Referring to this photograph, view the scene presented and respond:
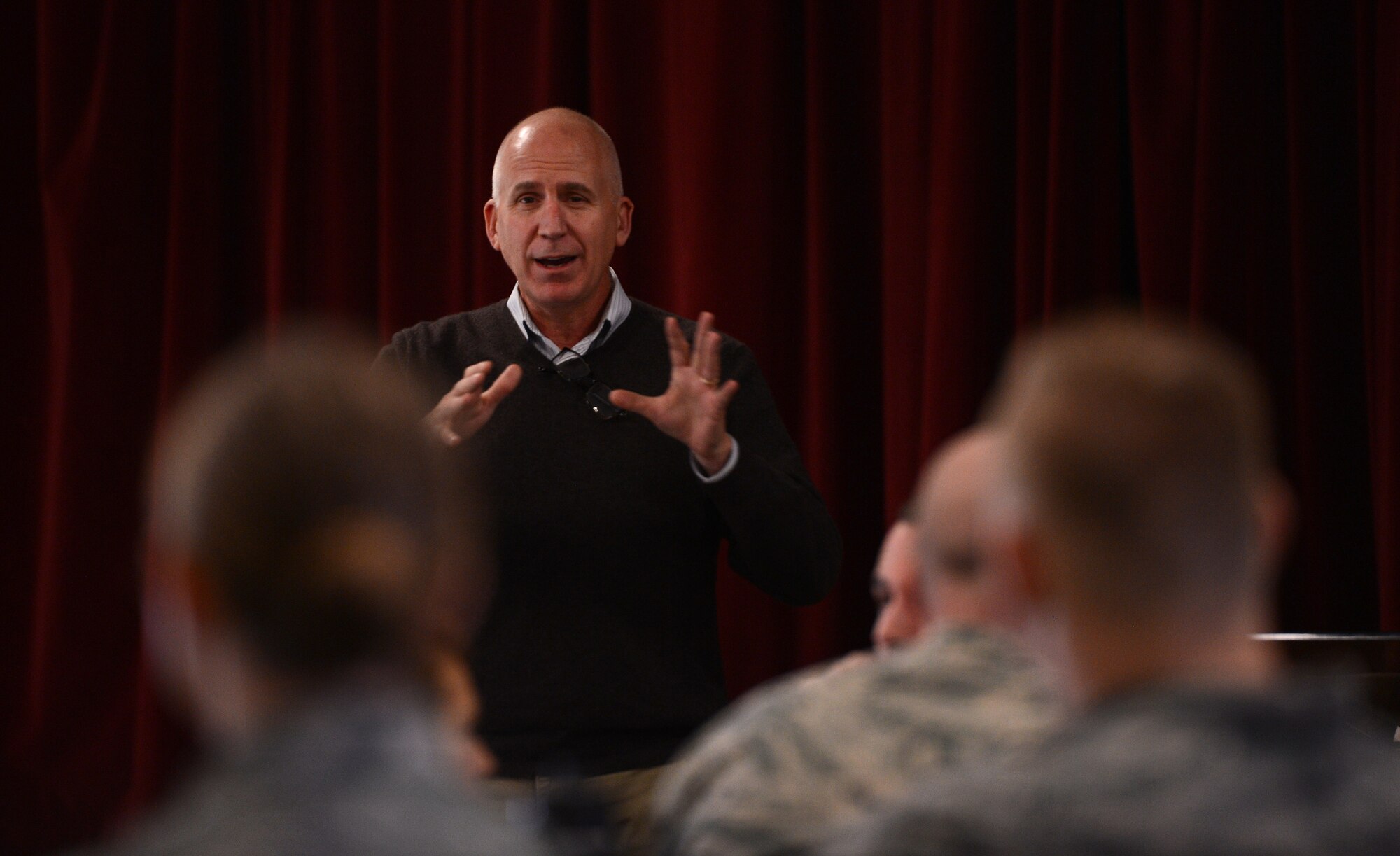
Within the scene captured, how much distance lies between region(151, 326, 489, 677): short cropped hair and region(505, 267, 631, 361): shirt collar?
5.35 feet

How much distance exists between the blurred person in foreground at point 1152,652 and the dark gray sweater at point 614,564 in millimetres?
1231

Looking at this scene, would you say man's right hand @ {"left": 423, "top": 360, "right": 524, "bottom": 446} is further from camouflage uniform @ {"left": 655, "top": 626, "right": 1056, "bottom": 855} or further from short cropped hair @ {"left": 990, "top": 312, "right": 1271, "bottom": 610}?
short cropped hair @ {"left": 990, "top": 312, "right": 1271, "bottom": 610}

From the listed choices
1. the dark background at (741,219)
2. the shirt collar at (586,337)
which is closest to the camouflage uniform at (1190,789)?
the shirt collar at (586,337)

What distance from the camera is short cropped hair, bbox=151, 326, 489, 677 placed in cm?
78

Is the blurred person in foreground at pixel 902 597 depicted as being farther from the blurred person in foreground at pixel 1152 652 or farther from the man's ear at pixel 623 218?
the man's ear at pixel 623 218

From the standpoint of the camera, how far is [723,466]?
2102mm

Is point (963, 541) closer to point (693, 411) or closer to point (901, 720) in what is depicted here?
point (901, 720)

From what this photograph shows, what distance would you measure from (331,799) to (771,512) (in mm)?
1391

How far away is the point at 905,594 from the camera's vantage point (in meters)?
1.37

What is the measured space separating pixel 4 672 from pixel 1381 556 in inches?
127

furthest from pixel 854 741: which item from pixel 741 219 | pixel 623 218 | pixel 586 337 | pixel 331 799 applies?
pixel 741 219

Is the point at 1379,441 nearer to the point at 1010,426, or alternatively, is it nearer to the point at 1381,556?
the point at 1381,556

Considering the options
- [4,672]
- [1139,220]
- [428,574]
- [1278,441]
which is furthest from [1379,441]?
[4,672]

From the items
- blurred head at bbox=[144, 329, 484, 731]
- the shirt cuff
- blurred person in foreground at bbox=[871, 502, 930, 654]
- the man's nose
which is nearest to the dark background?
the man's nose
